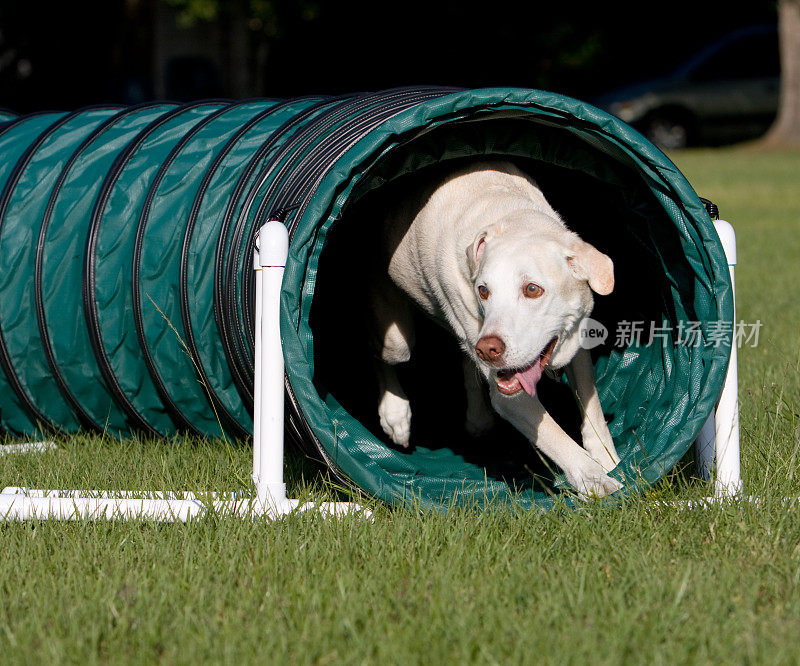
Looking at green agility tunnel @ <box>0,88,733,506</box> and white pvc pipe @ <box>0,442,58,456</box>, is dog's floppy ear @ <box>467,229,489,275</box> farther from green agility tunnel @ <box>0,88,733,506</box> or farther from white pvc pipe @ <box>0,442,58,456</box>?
white pvc pipe @ <box>0,442,58,456</box>

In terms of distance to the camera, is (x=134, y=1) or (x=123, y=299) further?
(x=134, y=1)

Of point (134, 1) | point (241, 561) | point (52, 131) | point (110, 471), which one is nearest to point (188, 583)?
point (241, 561)

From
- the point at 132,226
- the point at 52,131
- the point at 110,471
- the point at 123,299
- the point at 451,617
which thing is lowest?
the point at 110,471

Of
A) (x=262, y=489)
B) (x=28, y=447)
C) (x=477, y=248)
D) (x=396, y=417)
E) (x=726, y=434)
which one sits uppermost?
(x=477, y=248)

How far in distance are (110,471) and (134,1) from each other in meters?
22.4

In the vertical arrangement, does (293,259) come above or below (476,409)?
above

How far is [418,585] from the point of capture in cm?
305

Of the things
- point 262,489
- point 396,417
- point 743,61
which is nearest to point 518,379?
point 262,489

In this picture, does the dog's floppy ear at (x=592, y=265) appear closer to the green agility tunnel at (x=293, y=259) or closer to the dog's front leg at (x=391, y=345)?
the green agility tunnel at (x=293, y=259)

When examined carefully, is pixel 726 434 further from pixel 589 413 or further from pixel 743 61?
pixel 743 61

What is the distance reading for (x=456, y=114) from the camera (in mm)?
3762

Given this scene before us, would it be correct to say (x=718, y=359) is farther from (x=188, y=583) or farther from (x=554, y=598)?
(x=188, y=583)

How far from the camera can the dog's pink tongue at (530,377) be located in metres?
3.93

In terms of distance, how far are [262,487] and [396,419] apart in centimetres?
147
